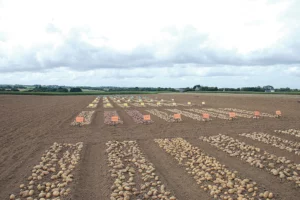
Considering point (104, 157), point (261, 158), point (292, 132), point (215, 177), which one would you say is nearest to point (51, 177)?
point (104, 157)

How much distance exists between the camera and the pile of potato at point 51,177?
217 inches

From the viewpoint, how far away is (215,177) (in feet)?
21.3

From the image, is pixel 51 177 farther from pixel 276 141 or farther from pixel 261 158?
pixel 276 141

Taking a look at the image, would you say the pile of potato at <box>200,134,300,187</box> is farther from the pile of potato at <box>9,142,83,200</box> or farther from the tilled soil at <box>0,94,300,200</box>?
the pile of potato at <box>9,142,83,200</box>

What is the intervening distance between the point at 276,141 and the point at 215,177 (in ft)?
18.3

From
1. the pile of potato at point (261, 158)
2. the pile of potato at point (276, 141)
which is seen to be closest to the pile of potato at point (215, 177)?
the pile of potato at point (261, 158)

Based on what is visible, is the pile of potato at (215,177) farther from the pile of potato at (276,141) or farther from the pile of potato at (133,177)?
the pile of potato at (276,141)

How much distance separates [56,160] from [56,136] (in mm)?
4331

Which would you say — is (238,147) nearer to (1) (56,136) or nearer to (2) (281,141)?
(2) (281,141)

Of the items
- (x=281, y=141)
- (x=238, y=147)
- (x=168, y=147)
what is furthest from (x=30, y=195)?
(x=281, y=141)

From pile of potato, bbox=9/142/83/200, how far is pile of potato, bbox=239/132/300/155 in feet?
26.8

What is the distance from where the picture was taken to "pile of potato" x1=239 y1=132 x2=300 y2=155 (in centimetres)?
913

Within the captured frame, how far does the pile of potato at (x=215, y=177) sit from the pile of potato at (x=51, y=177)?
359 cm

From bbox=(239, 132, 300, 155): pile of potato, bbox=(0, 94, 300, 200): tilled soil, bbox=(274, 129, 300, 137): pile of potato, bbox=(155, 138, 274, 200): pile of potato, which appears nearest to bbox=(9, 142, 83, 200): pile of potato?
bbox=(0, 94, 300, 200): tilled soil
